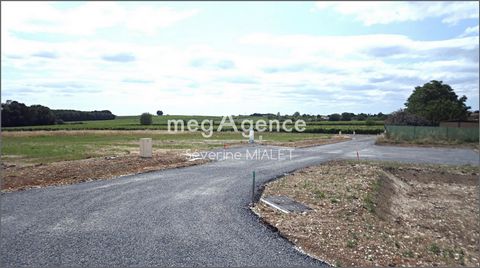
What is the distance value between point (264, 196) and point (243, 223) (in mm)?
2998

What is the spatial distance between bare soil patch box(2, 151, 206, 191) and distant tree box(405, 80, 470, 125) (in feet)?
193

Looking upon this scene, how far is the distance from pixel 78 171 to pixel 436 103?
2695 inches

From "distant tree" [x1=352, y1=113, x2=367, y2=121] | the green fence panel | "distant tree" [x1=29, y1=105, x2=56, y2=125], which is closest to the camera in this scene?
the green fence panel

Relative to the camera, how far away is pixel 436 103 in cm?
6906

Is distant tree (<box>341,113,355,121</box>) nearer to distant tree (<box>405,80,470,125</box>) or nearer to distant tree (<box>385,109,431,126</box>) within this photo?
distant tree (<box>405,80,470,125</box>)

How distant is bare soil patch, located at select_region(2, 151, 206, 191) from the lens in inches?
561

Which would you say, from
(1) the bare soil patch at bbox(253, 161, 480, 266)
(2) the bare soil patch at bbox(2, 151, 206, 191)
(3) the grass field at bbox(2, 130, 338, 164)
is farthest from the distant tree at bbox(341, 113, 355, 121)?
(2) the bare soil patch at bbox(2, 151, 206, 191)

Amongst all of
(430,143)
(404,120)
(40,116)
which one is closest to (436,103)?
(404,120)

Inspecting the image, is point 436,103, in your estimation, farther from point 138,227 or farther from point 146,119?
point 138,227

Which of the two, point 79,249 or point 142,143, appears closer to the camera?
point 79,249

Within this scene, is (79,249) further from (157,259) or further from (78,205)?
(78,205)

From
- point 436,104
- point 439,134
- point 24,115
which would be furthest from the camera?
point 24,115

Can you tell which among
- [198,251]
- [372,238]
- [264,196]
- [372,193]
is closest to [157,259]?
[198,251]

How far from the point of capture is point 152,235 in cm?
836
